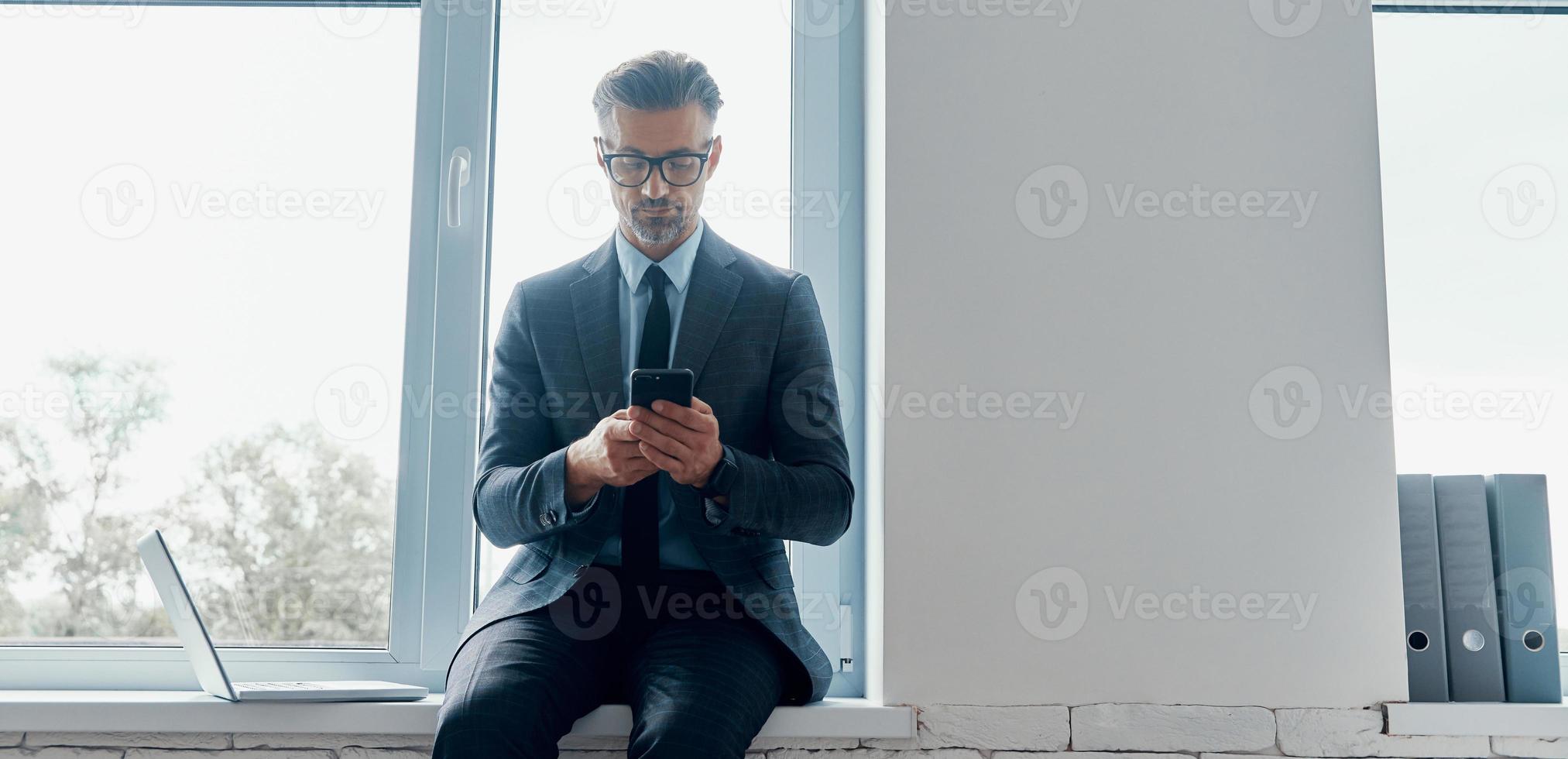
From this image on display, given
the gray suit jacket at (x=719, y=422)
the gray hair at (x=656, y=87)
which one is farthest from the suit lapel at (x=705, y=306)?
the gray hair at (x=656, y=87)

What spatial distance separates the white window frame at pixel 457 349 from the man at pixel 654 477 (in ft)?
0.79

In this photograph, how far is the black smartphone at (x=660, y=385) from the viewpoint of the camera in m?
1.27

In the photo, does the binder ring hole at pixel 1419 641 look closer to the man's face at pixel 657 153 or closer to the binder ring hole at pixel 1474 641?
the binder ring hole at pixel 1474 641

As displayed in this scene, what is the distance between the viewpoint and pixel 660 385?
50.3 inches

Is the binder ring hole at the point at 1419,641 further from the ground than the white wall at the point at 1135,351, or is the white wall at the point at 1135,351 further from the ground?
the white wall at the point at 1135,351

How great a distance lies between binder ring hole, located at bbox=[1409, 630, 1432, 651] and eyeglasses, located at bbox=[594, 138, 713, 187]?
→ 121cm

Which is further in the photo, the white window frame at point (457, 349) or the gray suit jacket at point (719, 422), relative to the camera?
the white window frame at point (457, 349)

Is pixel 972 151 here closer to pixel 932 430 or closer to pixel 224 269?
pixel 932 430

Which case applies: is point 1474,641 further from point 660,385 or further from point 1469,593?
point 660,385

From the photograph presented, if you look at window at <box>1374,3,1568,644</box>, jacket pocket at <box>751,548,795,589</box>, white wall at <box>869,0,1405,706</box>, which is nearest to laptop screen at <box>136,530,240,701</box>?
jacket pocket at <box>751,548,795,589</box>

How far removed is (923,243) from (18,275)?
1563 millimetres

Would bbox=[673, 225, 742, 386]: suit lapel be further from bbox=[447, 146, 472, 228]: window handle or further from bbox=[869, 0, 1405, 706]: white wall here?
bbox=[447, 146, 472, 228]: window handle

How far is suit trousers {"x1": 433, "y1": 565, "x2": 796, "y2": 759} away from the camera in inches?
48.4

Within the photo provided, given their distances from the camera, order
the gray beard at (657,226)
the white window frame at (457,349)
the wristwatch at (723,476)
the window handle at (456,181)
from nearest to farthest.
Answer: the wristwatch at (723,476)
the gray beard at (657,226)
the white window frame at (457,349)
the window handle at (456,181)
